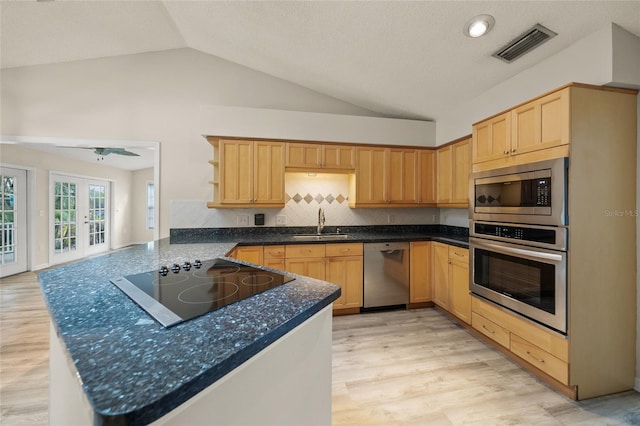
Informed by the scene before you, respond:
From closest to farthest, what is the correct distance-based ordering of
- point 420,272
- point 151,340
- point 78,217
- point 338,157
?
point 151,340, point 420,272, point 338,157, point 78,217

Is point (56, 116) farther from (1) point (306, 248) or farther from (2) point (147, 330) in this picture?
(2) point (147, 330)

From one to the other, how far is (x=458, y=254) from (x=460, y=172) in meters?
1.00

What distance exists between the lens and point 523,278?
212 cm

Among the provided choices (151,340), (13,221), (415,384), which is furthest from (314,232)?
(13,221)

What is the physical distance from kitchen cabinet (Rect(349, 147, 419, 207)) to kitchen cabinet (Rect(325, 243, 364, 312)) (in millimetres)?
662

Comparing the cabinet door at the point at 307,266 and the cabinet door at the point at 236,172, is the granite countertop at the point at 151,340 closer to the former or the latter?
the cabinet door at the point at 307,266

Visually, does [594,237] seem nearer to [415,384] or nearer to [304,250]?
[415,384]

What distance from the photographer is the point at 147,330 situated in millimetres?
767

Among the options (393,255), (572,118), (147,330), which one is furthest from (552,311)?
(147,330)

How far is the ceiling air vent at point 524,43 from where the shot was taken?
199 centimetres

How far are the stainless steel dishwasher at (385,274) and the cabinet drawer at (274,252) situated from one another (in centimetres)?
97

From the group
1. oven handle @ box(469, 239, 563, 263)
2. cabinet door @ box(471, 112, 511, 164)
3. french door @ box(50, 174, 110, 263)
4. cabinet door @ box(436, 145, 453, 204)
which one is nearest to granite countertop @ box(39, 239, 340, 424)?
oven handle @ box(469, 239, 563, 263)

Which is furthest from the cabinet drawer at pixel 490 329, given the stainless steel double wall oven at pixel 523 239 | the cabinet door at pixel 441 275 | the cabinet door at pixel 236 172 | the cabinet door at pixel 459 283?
the cabinet door at pixel 236 172

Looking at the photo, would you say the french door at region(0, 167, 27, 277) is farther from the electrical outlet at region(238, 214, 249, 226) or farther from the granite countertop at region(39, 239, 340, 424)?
the granite countertop at region(39, 239, 340, 424)
